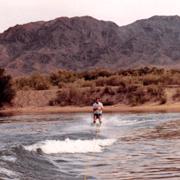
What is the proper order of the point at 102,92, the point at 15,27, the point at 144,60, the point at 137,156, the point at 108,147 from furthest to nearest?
the point at 15,27
the point at 144,60
the point at 102,92
the point at 108,147
the point at 137,156

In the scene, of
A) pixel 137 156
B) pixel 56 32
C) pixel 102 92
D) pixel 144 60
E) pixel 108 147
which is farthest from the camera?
pixel 56 32

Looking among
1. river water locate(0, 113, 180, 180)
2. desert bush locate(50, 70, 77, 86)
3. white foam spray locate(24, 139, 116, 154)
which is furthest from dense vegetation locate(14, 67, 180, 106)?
white foam spray locate(24, 139, 116, 154)

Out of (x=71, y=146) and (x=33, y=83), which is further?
(x=33, y=83)

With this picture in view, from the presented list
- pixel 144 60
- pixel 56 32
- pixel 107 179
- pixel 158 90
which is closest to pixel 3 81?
pixel 158 90

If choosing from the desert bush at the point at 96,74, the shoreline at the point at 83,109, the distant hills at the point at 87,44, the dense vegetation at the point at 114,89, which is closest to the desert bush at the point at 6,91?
the shoreline at the point at 83,109

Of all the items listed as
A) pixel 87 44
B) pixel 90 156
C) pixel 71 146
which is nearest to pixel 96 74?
pixel 71 146

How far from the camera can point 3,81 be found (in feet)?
210

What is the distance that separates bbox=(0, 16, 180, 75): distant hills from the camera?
138750 millimetres

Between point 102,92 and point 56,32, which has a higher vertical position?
point 56,32

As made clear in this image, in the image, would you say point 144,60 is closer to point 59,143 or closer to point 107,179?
point 59,143

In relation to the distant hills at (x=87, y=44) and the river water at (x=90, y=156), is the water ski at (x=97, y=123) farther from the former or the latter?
the distant hills at (x=87, y=44)

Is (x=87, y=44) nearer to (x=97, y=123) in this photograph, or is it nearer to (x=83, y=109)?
(x=83, y=109)

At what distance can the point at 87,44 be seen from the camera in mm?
154375

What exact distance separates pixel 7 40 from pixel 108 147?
14800 cm
